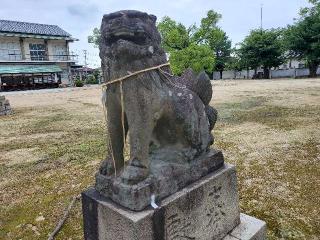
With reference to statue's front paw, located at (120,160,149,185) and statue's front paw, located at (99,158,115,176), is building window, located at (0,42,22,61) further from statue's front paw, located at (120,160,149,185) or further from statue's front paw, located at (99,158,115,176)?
statue's front paw, located at (120,160,149,185)

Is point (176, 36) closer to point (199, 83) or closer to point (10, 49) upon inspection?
point (10, 49)

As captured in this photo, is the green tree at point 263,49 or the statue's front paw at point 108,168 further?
the green tree at point 263,49

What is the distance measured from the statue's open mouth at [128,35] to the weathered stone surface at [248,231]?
1.84 metres

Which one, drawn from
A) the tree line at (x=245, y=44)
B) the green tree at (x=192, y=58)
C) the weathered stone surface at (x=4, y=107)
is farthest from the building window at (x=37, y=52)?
the weathered stone surface at (x=4, y=107)

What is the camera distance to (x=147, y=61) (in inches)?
80.2

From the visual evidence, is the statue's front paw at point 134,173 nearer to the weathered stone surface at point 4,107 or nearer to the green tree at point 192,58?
the weathered stone surface at point 4,107

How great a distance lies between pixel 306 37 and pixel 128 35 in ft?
120

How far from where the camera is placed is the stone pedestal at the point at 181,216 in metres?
2.01

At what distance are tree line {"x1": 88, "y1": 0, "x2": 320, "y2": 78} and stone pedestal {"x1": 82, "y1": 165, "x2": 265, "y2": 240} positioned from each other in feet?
47.1

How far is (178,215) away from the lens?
7.27ft

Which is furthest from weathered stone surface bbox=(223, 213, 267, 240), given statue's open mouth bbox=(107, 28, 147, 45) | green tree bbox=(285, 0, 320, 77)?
green tree bbox=(285, 0, 320, 77)

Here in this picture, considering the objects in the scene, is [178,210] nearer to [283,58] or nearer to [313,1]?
[313,1]

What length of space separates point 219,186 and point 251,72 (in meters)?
49.8

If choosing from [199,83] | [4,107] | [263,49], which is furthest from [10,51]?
[199,83]
